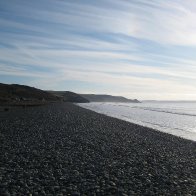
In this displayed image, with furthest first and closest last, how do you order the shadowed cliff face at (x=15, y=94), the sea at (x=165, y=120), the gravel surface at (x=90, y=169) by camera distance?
the shadowed cliff face at (x=15, y=94)
the sea at (x=165, y=120)
the gravel surface at (x=90, y=169)

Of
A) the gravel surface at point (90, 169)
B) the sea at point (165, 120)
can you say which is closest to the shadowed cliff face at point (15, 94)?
the sea at point (165, 120)

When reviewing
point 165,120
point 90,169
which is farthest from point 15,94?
point 90,169

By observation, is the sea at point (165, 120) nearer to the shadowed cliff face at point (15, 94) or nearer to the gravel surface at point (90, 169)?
the gravel surface at point (90, 169)

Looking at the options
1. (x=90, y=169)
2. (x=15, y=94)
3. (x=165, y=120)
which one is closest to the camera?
(x=90, y=169)

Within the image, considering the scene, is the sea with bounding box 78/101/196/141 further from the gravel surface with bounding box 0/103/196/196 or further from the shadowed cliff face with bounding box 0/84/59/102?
the shadowed cliff face with bounding box 0/84/59/102

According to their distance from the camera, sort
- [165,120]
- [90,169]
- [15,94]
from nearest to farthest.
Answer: [90,169], [165,120], [15,94]

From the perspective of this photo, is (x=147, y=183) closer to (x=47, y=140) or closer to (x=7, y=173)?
(x=7, y=173)

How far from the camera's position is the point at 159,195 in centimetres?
1256

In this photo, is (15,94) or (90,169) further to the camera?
(15,94)

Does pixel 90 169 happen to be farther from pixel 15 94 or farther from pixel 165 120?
pixel 15 94

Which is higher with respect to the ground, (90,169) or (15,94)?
(15,94)

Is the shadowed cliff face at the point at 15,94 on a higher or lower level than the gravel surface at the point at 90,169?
higher

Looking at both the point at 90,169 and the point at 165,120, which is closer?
the point at 90,169

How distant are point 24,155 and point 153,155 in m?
8.12
